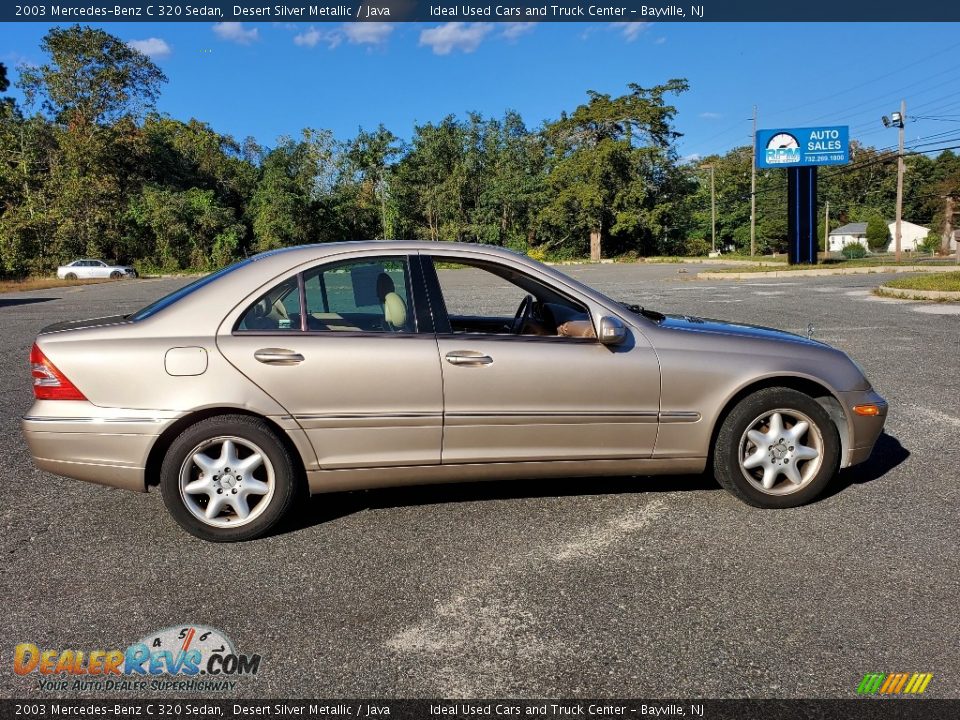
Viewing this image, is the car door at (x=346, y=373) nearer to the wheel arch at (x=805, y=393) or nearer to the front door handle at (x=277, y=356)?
the front door handle at (x=277, y=356)

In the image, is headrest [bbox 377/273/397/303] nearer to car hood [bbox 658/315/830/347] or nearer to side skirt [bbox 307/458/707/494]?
side skirt [bbox 307/458/707/494]

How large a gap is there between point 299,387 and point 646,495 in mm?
2171

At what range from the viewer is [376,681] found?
2650 mm

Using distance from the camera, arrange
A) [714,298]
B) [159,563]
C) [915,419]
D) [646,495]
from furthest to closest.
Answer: [714,298], [915,419], [646,495], [159,563]

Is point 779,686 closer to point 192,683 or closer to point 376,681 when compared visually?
point 376,681

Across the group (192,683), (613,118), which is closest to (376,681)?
(192,683)

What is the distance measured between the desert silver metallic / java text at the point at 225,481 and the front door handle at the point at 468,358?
1.09 metres

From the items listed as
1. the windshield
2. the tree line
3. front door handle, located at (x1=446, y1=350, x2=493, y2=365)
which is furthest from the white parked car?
front door handle, located at (x1=446, y1=350, x2=493, y2=365)

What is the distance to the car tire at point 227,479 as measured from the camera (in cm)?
378

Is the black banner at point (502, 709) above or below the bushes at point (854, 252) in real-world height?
below

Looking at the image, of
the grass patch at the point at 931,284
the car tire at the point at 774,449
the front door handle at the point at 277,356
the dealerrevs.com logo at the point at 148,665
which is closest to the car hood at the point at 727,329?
the car tire at the point at 774,449

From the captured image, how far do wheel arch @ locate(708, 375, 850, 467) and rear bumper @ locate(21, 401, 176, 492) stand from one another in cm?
297

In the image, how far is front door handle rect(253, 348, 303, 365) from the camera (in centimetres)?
385

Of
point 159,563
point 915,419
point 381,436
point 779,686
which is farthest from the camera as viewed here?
point 915,419
